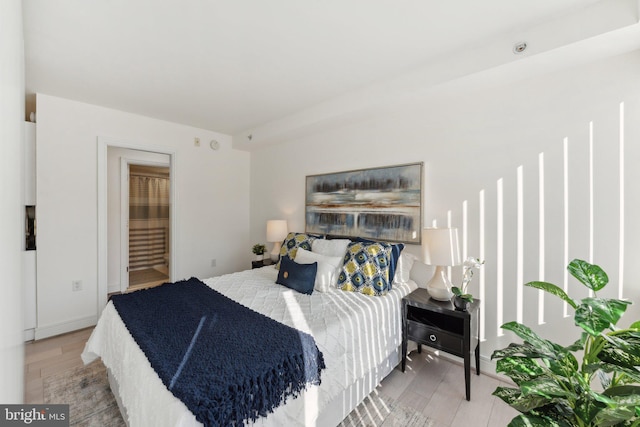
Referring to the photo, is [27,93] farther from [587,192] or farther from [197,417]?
[587,192]

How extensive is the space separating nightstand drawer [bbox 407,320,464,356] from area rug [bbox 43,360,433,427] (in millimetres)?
493

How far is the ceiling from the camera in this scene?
5.23 ft

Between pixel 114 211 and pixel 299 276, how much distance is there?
143 inches

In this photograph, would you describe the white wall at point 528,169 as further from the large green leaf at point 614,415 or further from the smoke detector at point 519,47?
the large green leaf at point 614,415

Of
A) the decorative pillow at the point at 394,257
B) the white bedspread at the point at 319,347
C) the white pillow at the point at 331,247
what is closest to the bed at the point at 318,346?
the white bedspread at the point at 319,347

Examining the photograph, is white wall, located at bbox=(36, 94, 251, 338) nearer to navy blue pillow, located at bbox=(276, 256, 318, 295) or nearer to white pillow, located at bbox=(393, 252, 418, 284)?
navy blue pillow, located at bbox=(276, 256, 318, 295)

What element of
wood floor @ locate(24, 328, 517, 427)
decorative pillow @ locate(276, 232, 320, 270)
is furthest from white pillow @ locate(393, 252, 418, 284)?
decorative pillow @ locate(276, 232, 320, 270)

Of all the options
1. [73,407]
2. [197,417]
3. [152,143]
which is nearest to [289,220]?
[152,143]

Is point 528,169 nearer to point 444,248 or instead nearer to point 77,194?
point 444,248

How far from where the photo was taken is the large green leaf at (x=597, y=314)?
86 cm

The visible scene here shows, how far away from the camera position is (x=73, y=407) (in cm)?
183

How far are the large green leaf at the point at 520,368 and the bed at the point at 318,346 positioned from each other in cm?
95

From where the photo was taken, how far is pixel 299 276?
2398 millimetres

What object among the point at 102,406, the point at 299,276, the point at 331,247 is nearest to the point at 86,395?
the point at 102,406
